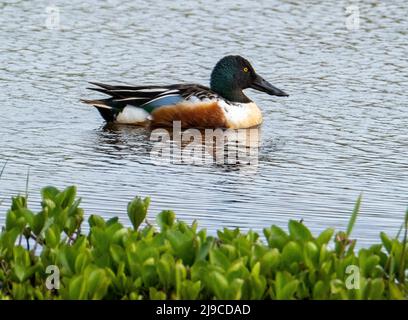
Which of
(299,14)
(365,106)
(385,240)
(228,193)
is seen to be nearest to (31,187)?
(228,193)

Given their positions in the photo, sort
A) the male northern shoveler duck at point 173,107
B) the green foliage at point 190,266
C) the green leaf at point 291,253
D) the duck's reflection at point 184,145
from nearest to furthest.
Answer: the green foliage at point 190,266 → the green leaf at point 291,253 → the duck's reflection at point 184,145 → the male northern shoveler duck at point 173,107

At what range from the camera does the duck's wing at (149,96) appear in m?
13.6

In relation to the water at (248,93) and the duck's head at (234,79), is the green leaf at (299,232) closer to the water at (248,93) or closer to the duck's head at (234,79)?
the water at (248,93)

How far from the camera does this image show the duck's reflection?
11.5 metres

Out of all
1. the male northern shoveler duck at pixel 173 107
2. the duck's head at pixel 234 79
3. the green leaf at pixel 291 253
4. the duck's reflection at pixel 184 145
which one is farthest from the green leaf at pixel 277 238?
the duck's head at pixel 234 79

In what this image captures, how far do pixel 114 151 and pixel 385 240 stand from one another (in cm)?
553

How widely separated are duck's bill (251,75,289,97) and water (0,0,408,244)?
190 millimetres

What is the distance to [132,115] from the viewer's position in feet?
45.1

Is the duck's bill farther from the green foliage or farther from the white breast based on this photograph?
the green foliage

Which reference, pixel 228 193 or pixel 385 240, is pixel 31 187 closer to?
pixel 228 193

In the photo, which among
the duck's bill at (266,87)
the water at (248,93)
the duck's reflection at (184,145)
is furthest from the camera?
the duck's bill at (266,87)

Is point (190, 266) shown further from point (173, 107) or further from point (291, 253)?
point (173, 107)

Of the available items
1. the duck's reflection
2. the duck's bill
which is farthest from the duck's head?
the duck's reflection

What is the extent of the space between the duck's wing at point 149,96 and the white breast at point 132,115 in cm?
5
